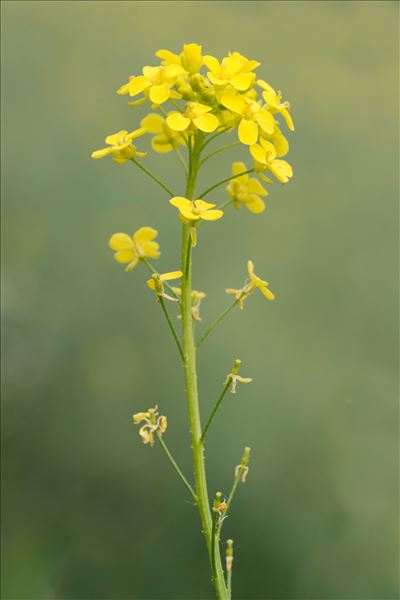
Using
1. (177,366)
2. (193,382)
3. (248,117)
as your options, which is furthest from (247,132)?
(177,366)

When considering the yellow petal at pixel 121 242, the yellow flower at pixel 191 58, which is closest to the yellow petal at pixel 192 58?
the yellow flower at pixel 191 58

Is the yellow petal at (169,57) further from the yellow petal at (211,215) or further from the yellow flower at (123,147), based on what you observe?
the yellow petal at (211,215)

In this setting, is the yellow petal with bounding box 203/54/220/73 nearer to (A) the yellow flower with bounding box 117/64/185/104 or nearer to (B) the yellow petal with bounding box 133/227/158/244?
(A) the yellow flower with bounding box 117/64/185/104

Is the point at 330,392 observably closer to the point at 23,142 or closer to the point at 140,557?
the point at 140,557

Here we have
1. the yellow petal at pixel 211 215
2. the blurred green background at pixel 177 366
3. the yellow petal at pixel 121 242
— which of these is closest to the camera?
the yellow petal at pixel 211 215

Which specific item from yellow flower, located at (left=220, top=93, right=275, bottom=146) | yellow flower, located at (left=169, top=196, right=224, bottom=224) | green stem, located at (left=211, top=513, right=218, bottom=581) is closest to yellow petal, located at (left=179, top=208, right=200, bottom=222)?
yellow flower, located at (left=169, top=196, right=224, bottom=224)

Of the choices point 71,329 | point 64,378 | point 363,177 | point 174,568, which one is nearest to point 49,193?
point 71,329
